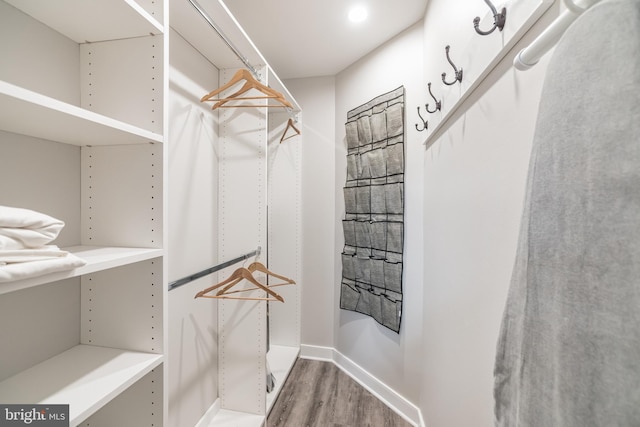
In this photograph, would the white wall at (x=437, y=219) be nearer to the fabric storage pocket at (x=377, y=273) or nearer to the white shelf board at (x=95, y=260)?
the fabric storage pocket at (x=377, y=273)

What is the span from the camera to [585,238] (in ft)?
0.95

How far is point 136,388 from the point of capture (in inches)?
30.0

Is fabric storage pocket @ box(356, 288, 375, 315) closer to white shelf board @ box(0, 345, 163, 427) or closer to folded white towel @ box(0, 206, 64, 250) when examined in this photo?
white shelf board @ box(0, 345, 163, 427)

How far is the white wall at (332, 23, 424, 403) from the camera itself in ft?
5.40

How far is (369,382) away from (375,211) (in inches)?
49.6

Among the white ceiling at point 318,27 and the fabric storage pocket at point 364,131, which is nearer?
the white ceiling at point 318,27

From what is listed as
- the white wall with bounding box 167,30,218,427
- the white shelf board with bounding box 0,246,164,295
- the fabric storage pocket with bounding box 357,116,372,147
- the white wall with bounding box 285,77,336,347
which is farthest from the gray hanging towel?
the white wall with bounding box 285,77,336,347

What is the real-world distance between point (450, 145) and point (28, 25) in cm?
141

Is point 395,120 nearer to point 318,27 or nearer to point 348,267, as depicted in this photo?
point 318,27

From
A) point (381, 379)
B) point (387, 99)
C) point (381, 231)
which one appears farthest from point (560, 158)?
point (381, 379)

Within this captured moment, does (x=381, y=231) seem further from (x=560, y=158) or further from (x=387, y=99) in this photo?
(x=560, y=158)

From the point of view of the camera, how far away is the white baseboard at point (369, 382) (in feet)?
5.38

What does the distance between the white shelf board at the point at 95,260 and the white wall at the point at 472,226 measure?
0.96 metres

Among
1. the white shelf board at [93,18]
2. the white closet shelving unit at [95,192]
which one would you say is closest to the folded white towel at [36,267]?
the white closet shelving unit at [95,192]
